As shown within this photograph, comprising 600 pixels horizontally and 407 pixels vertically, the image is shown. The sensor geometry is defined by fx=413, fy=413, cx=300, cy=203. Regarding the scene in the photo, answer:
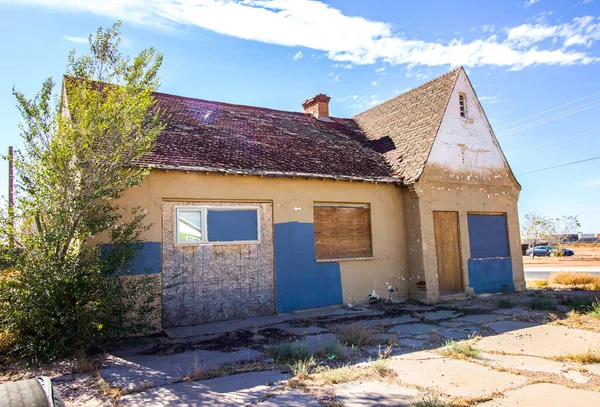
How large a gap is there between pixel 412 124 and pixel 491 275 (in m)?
5.53

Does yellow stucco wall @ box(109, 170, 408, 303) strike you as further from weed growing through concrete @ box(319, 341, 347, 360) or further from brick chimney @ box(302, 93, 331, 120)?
brick chimney @ box(302, 93, 331, 120)

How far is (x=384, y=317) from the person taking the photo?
9531 mm

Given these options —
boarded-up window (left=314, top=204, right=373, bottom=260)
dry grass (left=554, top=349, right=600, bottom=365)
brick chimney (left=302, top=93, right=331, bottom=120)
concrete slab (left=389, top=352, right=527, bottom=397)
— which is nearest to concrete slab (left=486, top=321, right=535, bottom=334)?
dry grass (left=554, top=349, right=600, bottom=365)

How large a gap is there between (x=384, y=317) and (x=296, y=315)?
209 cm

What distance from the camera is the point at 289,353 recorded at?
615 centimetres

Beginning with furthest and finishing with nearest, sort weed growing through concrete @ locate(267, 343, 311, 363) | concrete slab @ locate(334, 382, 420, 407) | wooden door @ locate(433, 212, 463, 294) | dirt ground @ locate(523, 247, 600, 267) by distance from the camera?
Result: dirt ground @ locate(523, 247, 600, 267) < wooden door @ locate(433, 212, 463, 294) < weed growing through concrete @ locate(267, 343, 311, 363) < concrete slab @ locate(334, 382, 420, 407)

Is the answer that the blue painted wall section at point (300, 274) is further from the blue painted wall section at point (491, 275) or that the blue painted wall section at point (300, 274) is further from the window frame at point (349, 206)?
the blue painted wall section at point (491, 275)

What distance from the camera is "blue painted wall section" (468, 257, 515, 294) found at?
41.8ft

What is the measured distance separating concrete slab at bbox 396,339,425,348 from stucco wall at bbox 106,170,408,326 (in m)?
3.77

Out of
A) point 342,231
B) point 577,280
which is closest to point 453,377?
point 342,231

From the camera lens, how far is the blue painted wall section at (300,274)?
A: 400 inches

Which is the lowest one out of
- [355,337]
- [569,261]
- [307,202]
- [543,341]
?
[569,261]

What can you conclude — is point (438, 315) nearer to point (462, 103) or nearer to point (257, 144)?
point (257, 144)

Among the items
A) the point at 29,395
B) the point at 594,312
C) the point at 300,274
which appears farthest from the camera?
the point at 300,274
